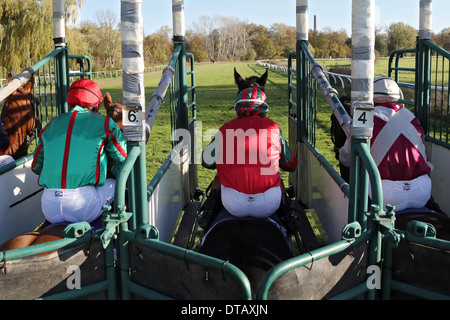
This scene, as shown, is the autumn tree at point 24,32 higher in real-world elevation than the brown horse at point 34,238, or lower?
higher

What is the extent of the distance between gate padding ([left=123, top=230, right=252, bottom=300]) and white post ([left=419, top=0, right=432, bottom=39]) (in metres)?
3.77

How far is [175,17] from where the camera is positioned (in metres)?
5.21

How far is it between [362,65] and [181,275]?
154 centimetres

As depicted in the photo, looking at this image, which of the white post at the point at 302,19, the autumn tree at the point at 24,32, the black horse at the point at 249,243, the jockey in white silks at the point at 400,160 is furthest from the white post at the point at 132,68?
the autumn tree at the point at 24,32

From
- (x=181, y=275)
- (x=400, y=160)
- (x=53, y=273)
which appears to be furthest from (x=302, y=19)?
(x=53, y=273)

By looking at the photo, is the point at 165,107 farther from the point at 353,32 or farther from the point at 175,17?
the point at 353,32

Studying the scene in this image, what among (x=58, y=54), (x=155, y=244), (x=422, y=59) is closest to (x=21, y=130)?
(x=58, y=54)

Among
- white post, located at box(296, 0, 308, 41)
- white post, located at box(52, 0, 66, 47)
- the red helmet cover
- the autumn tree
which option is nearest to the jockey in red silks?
the red helmet cover

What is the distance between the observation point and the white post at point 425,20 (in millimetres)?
4816

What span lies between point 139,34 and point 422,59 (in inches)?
128

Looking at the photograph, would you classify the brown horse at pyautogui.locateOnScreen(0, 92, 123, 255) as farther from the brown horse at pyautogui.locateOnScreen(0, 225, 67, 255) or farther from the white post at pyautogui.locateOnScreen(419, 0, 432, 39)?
the white post at pyautogui.locateOnScreen(419, 0, 432, 39)

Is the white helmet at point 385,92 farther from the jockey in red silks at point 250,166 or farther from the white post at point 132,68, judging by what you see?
the white post at point 132,68

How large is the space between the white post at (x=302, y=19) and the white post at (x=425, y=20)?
45.6 inches

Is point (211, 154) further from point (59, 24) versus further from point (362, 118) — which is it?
point (59, 24)
